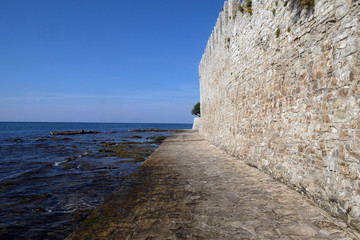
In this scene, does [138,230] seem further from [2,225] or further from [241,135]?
[241,135]

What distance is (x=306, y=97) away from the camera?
11.6 ft

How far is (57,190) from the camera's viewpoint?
22.0 ft

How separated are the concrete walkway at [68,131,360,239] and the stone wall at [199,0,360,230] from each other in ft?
1.12

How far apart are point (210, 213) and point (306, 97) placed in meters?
2.32

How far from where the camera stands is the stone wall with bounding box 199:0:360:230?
8.66 ft

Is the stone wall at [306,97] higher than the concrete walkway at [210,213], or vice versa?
the stone wall at [306,97]

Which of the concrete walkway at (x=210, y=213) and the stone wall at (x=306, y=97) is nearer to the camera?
the concrete walkway at (x=210, y=213)

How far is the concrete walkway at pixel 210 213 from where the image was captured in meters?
2.52

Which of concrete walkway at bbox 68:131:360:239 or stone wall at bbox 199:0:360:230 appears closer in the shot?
concrete walkway at bbox 68:131:360:239

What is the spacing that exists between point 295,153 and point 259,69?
2.48m

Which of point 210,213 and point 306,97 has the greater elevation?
point 306,97

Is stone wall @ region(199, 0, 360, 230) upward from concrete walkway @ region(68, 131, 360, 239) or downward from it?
upward

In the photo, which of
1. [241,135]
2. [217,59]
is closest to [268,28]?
[241,135]

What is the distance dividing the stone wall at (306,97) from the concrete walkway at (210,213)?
0.34 meters
